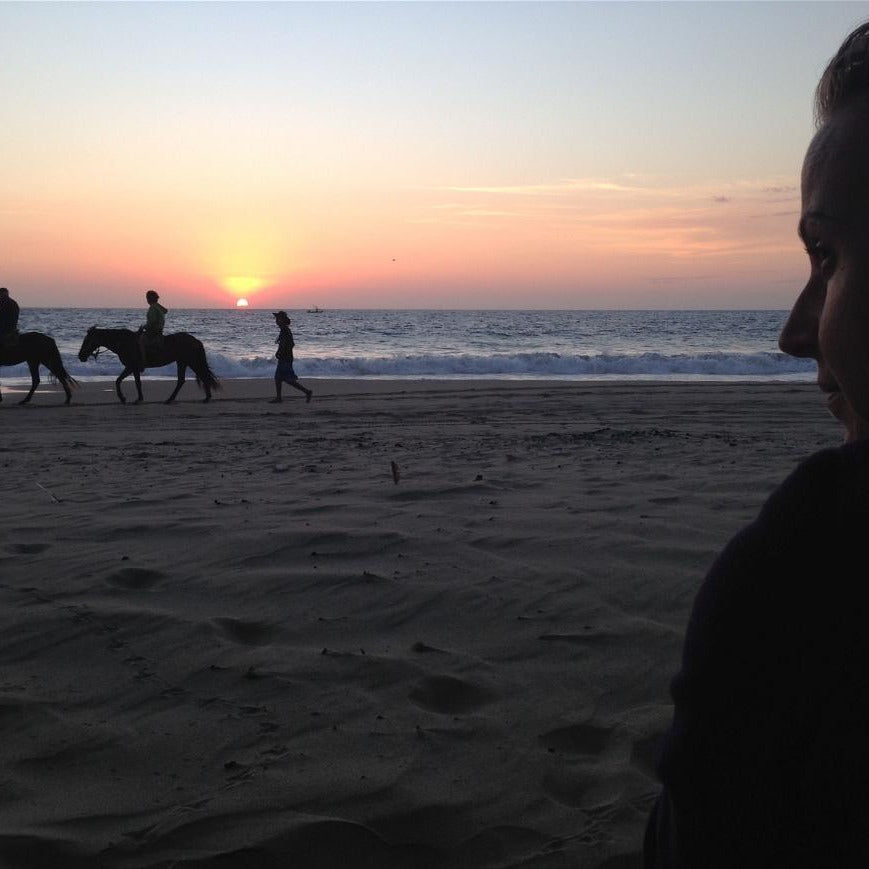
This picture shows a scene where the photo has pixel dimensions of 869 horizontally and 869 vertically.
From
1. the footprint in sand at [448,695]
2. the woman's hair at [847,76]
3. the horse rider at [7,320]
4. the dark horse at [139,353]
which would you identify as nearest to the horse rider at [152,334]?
the dark horse at [139,353]

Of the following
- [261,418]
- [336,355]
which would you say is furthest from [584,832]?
[336,355]

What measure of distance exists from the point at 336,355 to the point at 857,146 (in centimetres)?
3984

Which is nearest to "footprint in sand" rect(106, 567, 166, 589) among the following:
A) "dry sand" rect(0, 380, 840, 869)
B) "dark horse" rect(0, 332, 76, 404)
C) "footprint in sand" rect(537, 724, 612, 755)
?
"dry sand" rect(0, 380, 840, 869)

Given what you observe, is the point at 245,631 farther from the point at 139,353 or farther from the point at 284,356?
the point at 139,353

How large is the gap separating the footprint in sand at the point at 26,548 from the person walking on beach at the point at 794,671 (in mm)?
4386

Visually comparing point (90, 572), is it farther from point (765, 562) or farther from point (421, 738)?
point (765, 562)

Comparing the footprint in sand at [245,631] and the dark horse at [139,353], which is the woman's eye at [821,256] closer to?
the footprint in sand at [245,631]

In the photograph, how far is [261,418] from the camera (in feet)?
43.6

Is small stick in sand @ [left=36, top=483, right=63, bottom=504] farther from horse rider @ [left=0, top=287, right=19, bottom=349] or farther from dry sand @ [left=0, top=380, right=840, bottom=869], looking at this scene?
horse rider @ [left=0, top=287, right=19, bottom=349]

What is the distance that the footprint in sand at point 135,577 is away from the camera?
4.04m

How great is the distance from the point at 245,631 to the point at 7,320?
15540mm

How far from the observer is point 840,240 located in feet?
2.56

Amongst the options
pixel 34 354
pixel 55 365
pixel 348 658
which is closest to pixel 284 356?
pixel 55 365

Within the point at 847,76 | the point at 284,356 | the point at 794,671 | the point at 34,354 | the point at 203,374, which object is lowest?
the point at 203,374
